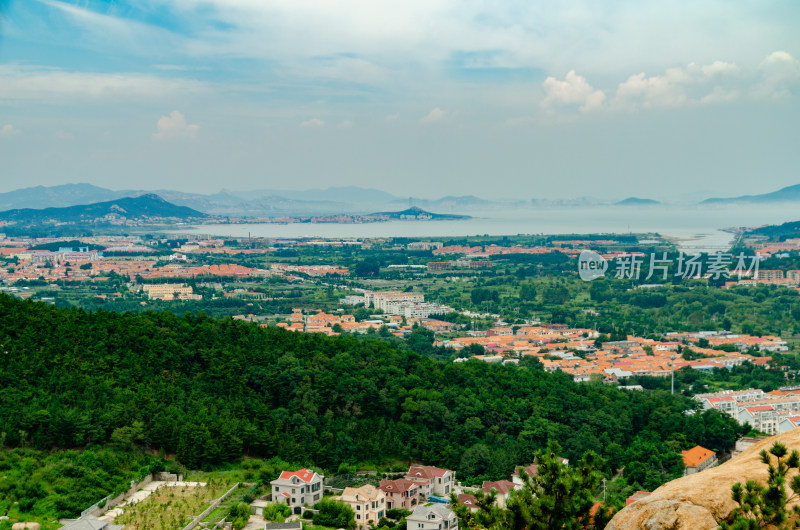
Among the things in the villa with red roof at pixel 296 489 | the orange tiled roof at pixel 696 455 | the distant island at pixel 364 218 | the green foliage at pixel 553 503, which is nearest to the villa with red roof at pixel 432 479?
the villa with red roof at pixel 296 489

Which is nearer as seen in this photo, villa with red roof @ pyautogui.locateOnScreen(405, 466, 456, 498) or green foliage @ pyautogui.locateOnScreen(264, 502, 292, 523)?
green foliage @ pyautogui.locateOnScreen(264, 502, 292, 523)

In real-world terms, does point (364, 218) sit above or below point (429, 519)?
above

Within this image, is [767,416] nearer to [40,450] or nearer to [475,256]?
[40,450]

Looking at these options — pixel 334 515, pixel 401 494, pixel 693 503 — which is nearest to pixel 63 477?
pixel 334 515

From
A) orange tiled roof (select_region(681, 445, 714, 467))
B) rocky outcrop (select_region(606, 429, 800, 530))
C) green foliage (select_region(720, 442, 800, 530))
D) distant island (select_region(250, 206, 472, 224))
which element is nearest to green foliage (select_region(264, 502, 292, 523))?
orange tiled roof (select_region(681, 445, 714, 467))

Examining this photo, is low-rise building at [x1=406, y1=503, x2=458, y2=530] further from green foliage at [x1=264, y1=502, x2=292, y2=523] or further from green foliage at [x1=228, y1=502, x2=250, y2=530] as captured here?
green foliage at [x1=228, y1=502, x2=250, y2=530]

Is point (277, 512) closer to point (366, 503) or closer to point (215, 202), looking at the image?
point (366, 503)

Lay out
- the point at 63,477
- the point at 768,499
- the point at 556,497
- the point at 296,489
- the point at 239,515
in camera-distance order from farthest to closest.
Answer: the point at 296,489, the point at 63,477, the point at 239,515, the point at 556,497, the point at 768,499
